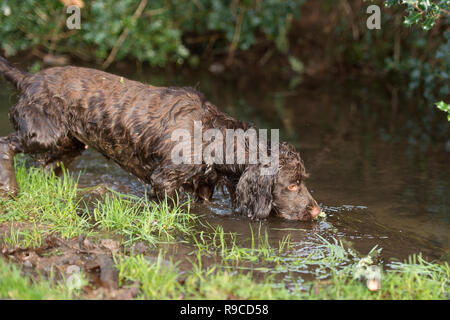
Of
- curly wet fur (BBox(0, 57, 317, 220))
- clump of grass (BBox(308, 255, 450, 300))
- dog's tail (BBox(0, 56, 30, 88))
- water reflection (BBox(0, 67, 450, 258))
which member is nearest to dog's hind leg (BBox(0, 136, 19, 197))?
curly wet fur (BBox(0, 57, 317, 220))

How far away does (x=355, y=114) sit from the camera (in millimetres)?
10703

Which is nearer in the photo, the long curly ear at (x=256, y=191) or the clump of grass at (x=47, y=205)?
the clump of grass at (x=47, y=205)

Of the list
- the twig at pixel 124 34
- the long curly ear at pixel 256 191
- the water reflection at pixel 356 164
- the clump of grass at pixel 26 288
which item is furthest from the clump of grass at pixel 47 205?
the twig at pixel 124 34

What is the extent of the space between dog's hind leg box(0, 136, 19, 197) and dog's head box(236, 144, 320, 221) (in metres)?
2.15

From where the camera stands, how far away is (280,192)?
5.43 meters

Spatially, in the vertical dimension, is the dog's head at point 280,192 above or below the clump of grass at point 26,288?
above

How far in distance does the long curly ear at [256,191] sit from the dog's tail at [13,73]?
8.20ft

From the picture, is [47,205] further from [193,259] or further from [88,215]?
[193,259]

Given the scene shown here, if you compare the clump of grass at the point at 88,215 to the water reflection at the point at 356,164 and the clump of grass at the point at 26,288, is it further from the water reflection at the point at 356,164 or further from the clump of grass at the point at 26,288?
the clump of grass at the point at 26,288

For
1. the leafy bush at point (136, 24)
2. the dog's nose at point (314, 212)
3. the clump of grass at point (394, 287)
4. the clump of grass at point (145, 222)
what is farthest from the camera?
the leafy bush at point (136, 24)

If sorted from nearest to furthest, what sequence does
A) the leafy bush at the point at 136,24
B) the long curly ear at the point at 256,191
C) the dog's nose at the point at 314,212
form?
the long curly ear at the point at 256,191 < the dog's nose at the point at 314,212 < the leafy bush at the point at 136,24

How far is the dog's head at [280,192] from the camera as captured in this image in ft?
17.5

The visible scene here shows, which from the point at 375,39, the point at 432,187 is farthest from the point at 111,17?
the point at 432,187

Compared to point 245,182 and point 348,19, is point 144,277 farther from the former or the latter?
point 348,19
